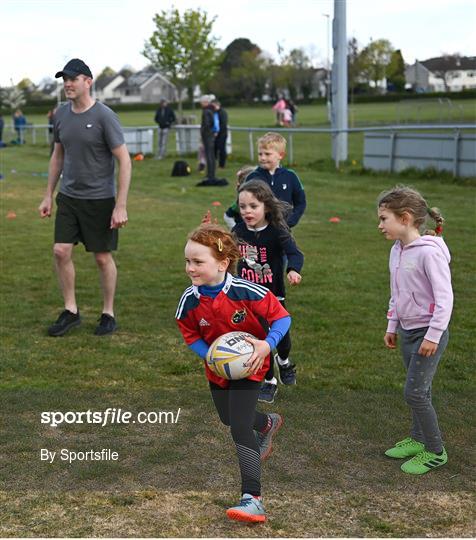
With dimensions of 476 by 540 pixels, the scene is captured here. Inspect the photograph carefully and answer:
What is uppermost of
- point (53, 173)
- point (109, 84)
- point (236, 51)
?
point (236, 51)

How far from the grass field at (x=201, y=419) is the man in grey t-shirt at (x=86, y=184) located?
48 cm

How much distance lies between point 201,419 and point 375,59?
8068cm

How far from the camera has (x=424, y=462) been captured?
5.12 meters

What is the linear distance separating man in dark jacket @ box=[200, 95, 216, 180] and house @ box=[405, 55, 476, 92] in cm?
4729

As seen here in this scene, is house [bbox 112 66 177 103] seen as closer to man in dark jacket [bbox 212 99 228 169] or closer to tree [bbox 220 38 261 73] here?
tree [bbox 220 38 261 73]

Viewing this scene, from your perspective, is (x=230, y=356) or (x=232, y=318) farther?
(x=232, y=318)

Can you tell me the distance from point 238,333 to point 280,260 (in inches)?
77.3

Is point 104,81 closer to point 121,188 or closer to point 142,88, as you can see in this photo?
point 142,88

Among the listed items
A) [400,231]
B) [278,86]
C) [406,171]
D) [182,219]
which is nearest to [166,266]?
[182,219]

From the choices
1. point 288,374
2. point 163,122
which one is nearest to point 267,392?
point 288,374

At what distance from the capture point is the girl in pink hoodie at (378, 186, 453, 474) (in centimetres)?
489

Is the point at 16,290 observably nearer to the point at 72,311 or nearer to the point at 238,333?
the point at 72,311

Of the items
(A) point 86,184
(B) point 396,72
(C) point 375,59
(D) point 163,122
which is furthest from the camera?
(B) point 396,72

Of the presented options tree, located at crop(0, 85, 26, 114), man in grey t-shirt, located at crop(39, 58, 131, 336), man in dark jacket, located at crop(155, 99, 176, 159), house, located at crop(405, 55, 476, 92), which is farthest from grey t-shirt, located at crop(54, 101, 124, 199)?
tree, located at crop(0, 85, 26, 114)
